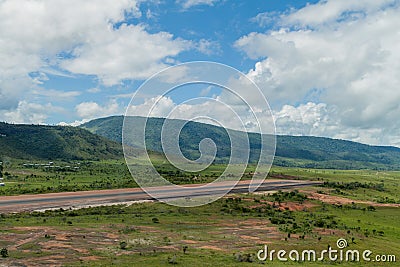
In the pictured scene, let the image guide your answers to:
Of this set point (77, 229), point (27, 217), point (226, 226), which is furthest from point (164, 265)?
point (27, 217)

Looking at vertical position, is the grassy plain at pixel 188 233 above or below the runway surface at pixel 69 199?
below

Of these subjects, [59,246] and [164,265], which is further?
[59,246]

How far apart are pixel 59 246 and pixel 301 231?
29894 mm

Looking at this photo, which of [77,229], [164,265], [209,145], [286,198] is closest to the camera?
[209,145]

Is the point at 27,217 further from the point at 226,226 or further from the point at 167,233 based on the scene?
the point at 226,226

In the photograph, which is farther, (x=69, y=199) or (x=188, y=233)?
(x=69, y=199)

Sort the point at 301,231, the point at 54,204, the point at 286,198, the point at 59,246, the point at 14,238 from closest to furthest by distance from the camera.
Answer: the point at 59,246 < the point at 14,238 < the point at 301,231 < the point at 54,204 < the point at 286,198

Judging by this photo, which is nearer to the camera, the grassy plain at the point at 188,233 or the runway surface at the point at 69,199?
the grassy plain at the point at 188,233

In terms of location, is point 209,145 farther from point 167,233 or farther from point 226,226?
point 226,226

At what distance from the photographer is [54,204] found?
65750 mm

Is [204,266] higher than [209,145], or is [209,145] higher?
[209,145]

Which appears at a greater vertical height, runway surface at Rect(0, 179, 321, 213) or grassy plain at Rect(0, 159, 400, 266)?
runway surface at Rect(0, 179, 321, 213)

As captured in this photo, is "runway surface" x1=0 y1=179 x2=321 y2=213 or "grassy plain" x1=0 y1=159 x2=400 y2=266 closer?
"grassy plain" x1=0 y1=159 x2=400 y2=266

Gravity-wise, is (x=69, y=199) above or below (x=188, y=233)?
above
